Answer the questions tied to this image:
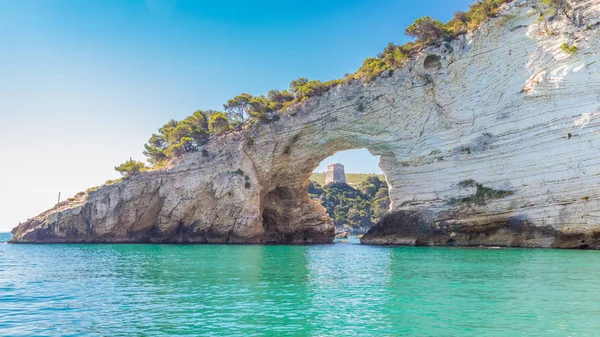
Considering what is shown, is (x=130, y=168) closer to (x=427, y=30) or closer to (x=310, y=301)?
(x=427, y=30)

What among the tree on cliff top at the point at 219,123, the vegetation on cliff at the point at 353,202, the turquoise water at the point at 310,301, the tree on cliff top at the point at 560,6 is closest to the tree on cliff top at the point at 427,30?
the tree on cliff top at the point at 560,6

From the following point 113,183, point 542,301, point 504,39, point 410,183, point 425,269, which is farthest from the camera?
point 113,183

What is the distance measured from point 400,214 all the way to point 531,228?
9.79 meters

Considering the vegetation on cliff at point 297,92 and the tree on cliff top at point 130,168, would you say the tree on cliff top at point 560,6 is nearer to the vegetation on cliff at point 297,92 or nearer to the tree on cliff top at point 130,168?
the vegetation on cliff at point 297,92

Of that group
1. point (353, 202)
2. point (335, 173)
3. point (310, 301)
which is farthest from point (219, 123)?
point (335, 173)

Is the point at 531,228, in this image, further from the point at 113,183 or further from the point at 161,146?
the point at 161,146

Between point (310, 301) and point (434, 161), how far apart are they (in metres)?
25.3

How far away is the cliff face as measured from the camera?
1062 inches

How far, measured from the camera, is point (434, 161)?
33.5 m

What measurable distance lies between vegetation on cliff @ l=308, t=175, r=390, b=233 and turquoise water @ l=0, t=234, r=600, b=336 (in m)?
69.6

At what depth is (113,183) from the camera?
4306 centimetres

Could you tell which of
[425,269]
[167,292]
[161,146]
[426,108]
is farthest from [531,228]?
[161,146]

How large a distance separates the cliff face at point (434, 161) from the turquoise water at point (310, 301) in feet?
38.6

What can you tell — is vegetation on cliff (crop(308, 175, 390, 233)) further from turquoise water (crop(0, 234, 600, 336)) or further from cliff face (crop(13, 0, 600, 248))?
Result: turquoise water (crop(0, 234, 600, 336))
